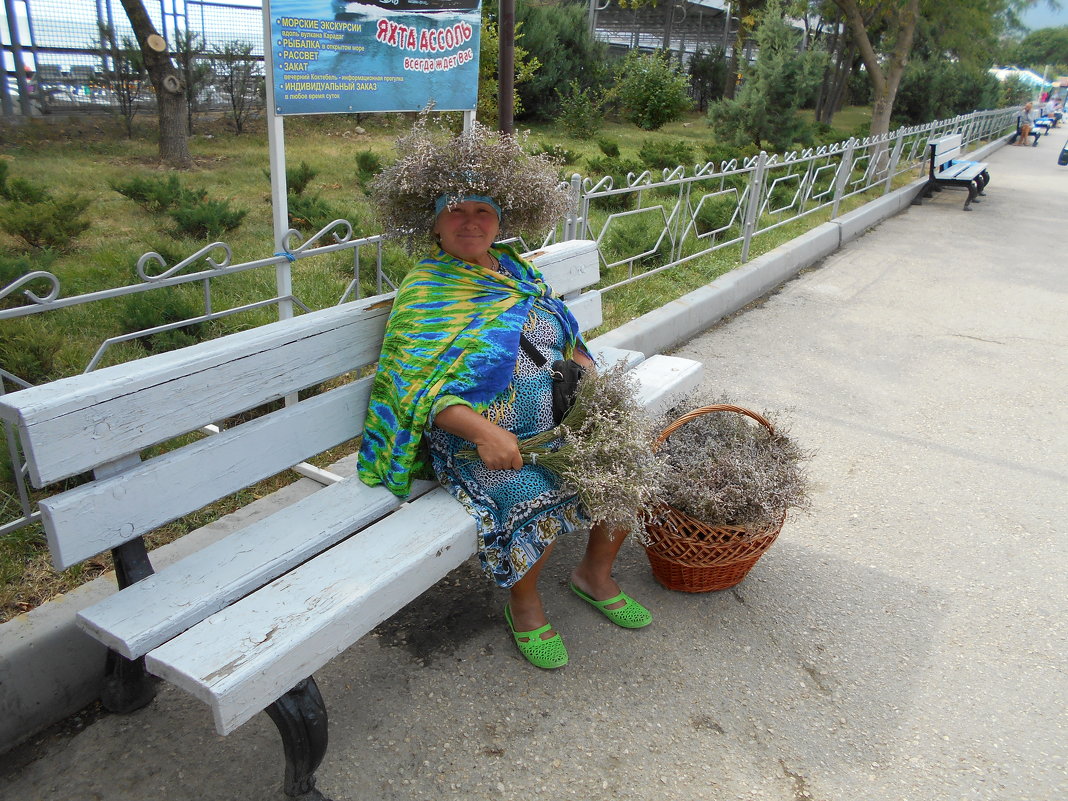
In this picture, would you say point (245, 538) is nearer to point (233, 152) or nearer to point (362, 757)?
point (362, 757)

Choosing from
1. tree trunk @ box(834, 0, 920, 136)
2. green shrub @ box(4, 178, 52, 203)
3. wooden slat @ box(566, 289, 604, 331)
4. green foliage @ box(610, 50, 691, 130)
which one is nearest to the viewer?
wooden slat @ box(566, 289, 604, 331)

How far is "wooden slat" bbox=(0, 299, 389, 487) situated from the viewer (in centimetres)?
160

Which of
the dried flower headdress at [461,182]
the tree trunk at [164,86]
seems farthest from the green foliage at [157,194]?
the dried flower headdress at [461,182]

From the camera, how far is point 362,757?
2.01 meters

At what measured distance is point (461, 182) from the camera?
7.20 ft

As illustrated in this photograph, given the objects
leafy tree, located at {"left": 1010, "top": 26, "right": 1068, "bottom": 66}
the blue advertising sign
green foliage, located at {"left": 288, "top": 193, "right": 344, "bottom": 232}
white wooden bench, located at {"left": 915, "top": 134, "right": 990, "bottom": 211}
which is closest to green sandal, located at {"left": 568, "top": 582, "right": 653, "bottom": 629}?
the blue advertising sign

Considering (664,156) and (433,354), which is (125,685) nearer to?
(433,354)

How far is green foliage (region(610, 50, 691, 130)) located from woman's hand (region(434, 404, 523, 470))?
1875cm

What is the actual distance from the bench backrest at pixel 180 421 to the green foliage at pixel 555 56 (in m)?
17.2

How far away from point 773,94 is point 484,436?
1558cm

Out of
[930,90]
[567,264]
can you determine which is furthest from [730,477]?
[930,90]

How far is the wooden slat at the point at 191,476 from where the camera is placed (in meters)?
1.68

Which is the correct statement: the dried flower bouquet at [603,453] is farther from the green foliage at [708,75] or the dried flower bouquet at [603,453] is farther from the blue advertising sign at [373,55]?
the green foliage at [708,75]

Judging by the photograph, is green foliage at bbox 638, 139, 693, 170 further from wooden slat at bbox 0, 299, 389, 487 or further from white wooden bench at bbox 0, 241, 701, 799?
white wooden bench at bbox 0, 241, 701, 799
